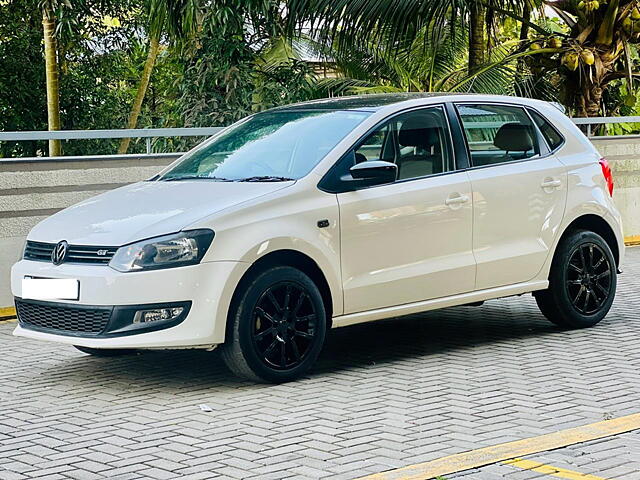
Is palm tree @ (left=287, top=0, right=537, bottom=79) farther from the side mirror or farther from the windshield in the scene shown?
the side mirror

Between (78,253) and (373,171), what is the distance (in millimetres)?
1895

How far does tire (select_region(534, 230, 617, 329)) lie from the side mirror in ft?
Answer: 5.93

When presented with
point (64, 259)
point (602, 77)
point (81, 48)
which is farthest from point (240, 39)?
point (64, 259)

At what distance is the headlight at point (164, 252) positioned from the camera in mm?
7055

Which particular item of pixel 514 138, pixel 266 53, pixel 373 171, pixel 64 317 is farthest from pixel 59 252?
pixel 266 53

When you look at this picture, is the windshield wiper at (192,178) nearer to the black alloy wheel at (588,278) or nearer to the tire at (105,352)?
the tire at (105,352)

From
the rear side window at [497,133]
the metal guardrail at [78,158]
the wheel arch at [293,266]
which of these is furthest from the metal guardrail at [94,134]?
the wheel arch at [293,266]

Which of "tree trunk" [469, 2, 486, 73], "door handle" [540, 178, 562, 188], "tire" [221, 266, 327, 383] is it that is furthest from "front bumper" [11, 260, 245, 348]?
"tree trunk" [469, 2, 486, 73]

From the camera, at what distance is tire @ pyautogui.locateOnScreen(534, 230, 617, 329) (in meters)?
8.98

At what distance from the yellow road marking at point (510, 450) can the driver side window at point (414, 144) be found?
2.46 metres

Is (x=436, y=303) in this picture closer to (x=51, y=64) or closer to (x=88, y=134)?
(x=88, y=134)

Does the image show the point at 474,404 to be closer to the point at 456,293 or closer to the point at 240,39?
the point at 456,293

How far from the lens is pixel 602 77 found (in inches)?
639

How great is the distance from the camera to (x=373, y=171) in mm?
7734
